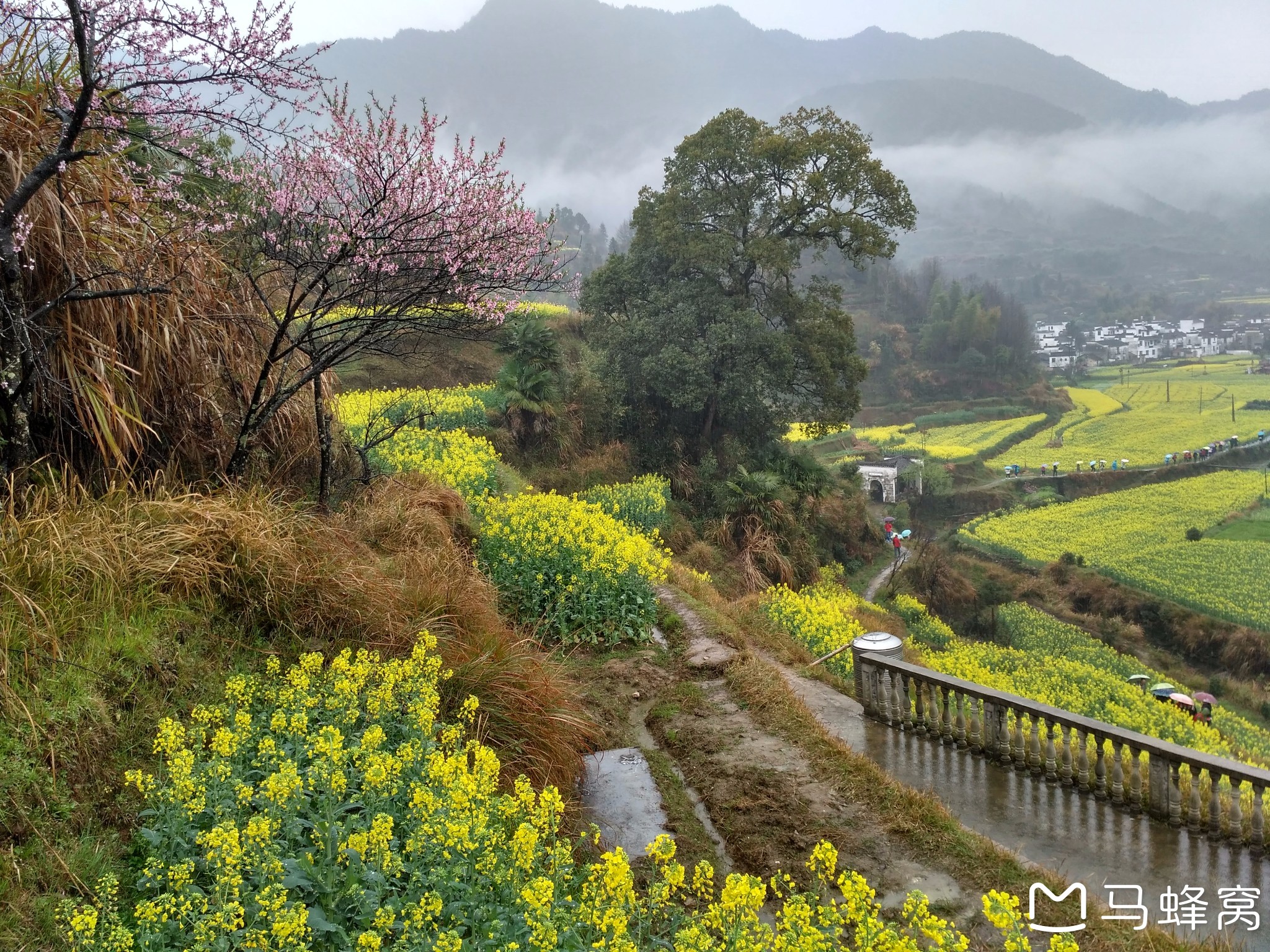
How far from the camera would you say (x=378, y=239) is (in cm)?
517

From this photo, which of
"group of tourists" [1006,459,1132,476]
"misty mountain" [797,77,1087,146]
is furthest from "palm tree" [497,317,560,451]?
"misty mountain" [797,77,1087,146]

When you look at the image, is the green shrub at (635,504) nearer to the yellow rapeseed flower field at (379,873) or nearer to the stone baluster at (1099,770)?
the stone baluster at (1099,770)

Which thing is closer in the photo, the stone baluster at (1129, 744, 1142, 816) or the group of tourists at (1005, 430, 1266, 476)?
the stone baluster at (1129, 744, 1142, 816)

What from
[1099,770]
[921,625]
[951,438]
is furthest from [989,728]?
[951,438]

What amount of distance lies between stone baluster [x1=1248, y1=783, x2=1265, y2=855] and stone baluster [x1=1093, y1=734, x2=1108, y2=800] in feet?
2.82

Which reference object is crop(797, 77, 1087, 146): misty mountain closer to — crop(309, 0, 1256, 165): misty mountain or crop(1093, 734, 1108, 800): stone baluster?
crop(309, 0, 1256, 165): misty mountain

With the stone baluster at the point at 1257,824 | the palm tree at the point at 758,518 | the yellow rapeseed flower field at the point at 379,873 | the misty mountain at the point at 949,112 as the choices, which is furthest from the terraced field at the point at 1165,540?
the misty mountain at the point at 949,112

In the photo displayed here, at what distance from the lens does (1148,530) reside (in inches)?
883

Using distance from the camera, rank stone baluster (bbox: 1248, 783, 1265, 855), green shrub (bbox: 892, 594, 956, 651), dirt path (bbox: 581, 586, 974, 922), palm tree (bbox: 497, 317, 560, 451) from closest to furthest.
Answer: dirt path (bbox: 581, 586, 974, 922), stone baluster (bbox: 1248, 783, 1265, 855), palm tree (bbox: 497, 317, 560, 451), green shrub (bbox: 892, 594, 956, 651)

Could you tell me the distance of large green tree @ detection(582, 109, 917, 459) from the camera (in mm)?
17250

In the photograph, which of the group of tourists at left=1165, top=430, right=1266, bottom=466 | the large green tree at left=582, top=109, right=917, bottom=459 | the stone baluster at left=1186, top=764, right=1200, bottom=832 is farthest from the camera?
the group of tourists at left=1165, top=430, right=1266, bottom=466

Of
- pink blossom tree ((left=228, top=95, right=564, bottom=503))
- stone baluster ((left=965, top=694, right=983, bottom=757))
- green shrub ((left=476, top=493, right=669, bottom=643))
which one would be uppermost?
pink blossom tree ((left=228, top=95, right=564, bottom=503))

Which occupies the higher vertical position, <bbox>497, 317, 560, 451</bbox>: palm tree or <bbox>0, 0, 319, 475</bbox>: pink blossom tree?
<bbox>0, 0, 319, 475</bbox>: pink blossom tree

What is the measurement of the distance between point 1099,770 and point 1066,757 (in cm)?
26
